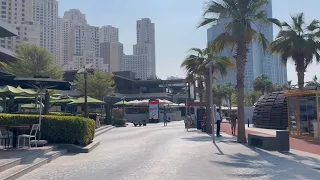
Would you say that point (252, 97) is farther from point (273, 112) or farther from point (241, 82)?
point (241, 82)

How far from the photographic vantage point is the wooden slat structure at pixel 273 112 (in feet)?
101

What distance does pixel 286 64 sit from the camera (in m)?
27.4

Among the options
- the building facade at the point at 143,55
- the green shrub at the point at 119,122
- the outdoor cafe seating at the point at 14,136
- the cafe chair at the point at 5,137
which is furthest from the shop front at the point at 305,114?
the building facade at the point at 143,55

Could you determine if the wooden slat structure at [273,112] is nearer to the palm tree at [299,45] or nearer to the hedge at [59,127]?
the palm tree at [299,45]

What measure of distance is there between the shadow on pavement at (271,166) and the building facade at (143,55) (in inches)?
4883

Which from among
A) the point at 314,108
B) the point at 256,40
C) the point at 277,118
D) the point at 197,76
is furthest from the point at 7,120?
the point at 277,118

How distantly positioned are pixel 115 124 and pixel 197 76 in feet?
38.2

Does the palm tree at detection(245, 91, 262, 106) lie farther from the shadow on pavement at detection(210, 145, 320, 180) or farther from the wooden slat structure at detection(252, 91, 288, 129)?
the shadow on pavement at detection(210, 145, 320, 180)

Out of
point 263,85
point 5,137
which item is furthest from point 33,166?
point 263,85

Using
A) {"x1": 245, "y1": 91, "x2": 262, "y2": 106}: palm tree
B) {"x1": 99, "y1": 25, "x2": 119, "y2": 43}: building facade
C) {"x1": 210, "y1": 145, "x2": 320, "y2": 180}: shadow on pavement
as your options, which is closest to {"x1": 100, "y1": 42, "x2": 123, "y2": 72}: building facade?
{"x1": 99, "y1": 25, "x2": 119, "y2": 43}: building facade

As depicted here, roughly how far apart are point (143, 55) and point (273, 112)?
4352 inches

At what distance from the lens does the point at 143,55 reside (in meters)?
140

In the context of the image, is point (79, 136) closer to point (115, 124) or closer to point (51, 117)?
point (51, 117)

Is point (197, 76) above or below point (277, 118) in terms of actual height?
above
